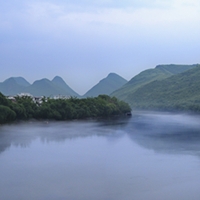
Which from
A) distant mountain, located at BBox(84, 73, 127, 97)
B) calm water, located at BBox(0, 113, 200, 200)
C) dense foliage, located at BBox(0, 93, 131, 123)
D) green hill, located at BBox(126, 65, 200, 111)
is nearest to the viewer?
calm water, located at BBox(0, 113, 200, 200)

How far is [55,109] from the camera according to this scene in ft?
73.9

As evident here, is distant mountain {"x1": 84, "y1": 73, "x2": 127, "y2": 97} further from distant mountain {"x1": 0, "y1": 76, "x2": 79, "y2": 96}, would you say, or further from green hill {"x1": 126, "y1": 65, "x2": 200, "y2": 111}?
green hill {"x1": 126, "y1": 65, "x2": 200, "y2": 111}

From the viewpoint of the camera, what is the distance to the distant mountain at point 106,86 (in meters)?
106

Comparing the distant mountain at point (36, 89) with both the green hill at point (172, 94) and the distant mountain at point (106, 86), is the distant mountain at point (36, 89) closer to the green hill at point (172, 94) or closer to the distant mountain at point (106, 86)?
the distant mountain at point (106, 86)

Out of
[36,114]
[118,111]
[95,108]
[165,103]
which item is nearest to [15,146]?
[36,114]

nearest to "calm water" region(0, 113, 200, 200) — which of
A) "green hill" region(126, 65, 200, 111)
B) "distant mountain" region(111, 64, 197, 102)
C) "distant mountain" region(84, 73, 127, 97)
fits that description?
"green hill" region(126, 65, 200, 111)

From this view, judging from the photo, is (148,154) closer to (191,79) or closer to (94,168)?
(94,168)

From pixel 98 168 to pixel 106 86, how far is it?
104 metres

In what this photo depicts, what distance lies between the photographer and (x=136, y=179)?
7.64m

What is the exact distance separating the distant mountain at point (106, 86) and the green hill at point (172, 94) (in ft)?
165

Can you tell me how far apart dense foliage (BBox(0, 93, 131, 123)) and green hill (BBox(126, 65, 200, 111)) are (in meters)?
12.0

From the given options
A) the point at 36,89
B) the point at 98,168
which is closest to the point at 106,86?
the point at 36,89

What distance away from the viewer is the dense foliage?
1909 cm

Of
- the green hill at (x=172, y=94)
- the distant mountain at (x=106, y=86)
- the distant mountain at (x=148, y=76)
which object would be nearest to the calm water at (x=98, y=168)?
the green hill at (x=172, y=94)
